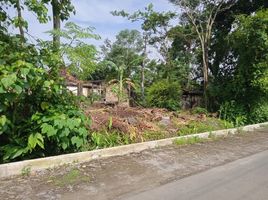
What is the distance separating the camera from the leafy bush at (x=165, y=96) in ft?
60.2

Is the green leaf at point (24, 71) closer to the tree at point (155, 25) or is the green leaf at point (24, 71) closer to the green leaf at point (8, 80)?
the green leaf at point (8, 80)

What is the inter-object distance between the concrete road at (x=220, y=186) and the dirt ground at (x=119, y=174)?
261 millimetres

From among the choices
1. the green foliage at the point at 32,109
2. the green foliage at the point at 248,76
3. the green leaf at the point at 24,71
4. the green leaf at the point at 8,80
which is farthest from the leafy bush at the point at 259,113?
the green leaf at the point at 8,80

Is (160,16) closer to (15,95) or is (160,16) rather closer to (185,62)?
(185,62)

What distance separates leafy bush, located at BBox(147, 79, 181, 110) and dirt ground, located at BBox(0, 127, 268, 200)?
823 cm

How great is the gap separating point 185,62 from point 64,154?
2563 centimetres

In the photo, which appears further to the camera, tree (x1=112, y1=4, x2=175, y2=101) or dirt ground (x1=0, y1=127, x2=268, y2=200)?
tree (x1=112, y1=4, x2=175, y2=101)

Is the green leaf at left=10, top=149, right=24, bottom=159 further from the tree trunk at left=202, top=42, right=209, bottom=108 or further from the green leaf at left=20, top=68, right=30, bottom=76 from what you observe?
the tree trunk at left=202, top=42, right=209, bottom=108

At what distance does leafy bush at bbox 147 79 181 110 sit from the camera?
18.4 m

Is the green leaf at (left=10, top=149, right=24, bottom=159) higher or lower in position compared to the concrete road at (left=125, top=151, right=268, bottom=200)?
higher

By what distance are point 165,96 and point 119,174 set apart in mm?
12115

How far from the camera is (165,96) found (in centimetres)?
1862

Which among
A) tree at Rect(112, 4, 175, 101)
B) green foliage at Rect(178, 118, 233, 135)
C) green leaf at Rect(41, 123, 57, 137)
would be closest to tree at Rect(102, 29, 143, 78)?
tree at Rect(112, 4, 175, 101)

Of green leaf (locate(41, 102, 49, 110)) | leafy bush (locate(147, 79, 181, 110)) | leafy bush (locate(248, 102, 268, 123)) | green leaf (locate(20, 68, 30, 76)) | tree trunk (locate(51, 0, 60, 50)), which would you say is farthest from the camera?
leafy bush (locate(147, 79, 181, 110))
